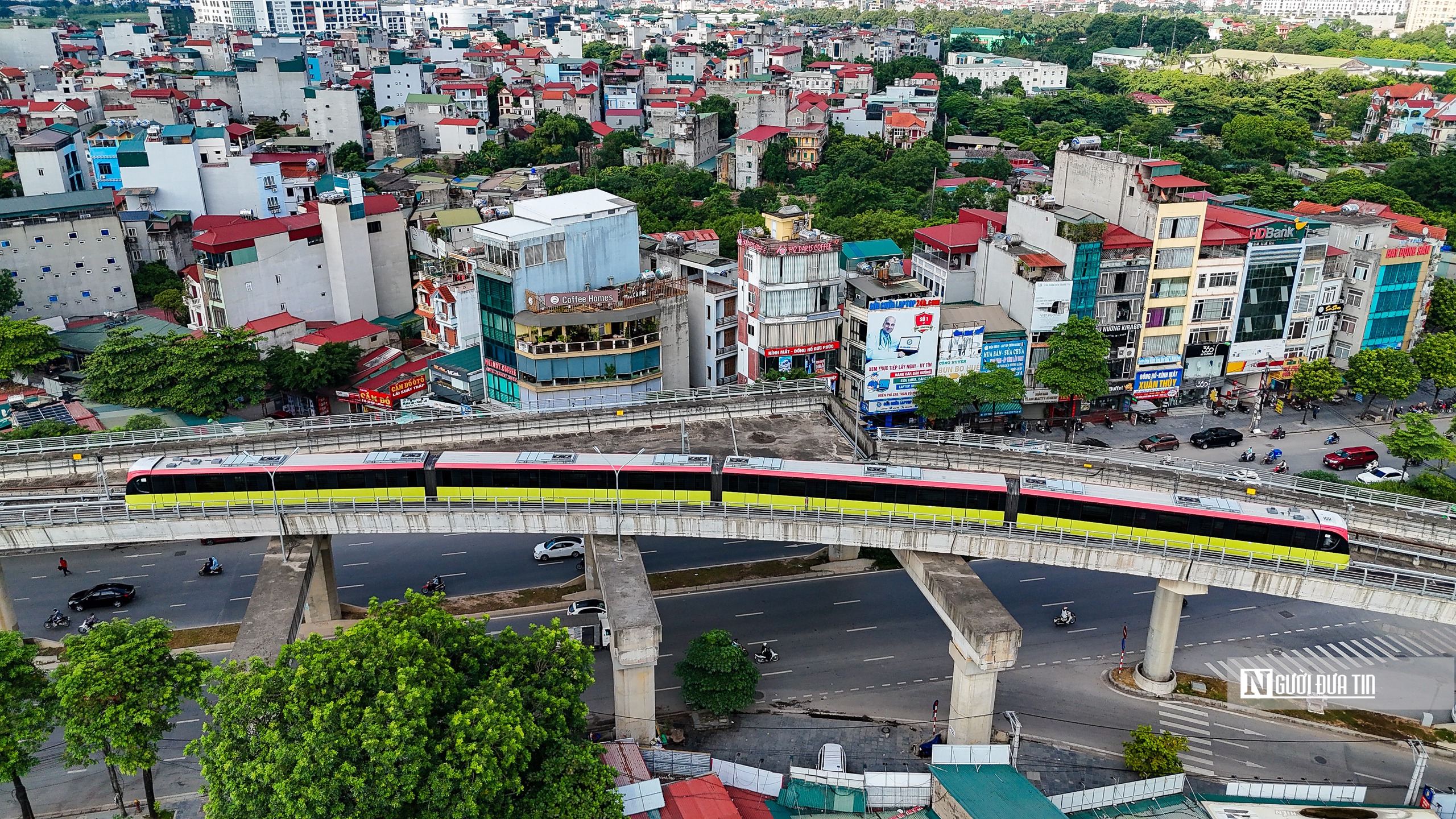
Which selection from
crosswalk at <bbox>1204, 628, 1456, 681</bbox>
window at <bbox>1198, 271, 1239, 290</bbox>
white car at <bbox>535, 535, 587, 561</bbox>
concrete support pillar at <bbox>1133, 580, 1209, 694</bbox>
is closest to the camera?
concrete support pillar at <bbox>1133, 580, 1209, 694</bbox>

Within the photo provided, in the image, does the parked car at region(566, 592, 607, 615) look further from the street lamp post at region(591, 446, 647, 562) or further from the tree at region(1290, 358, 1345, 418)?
the tree at region(1290, 358, 1345, 418)

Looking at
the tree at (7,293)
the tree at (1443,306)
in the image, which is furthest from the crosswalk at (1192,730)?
the tree at (7,293)

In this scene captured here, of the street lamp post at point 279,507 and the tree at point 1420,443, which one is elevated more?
the street lamp post at point 279,507

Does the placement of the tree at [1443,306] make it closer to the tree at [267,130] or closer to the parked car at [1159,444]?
the parked car at [1159,444]

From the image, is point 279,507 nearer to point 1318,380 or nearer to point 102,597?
point 102,597

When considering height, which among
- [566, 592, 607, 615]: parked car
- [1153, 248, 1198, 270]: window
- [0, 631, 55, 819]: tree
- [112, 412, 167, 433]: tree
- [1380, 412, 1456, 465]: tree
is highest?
[1153, 248, 1198, 270]: window

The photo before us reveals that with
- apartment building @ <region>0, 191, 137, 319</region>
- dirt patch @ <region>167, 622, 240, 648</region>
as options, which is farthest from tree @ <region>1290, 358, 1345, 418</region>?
apartment building @ <region>0, 191, 137, 319</region>
